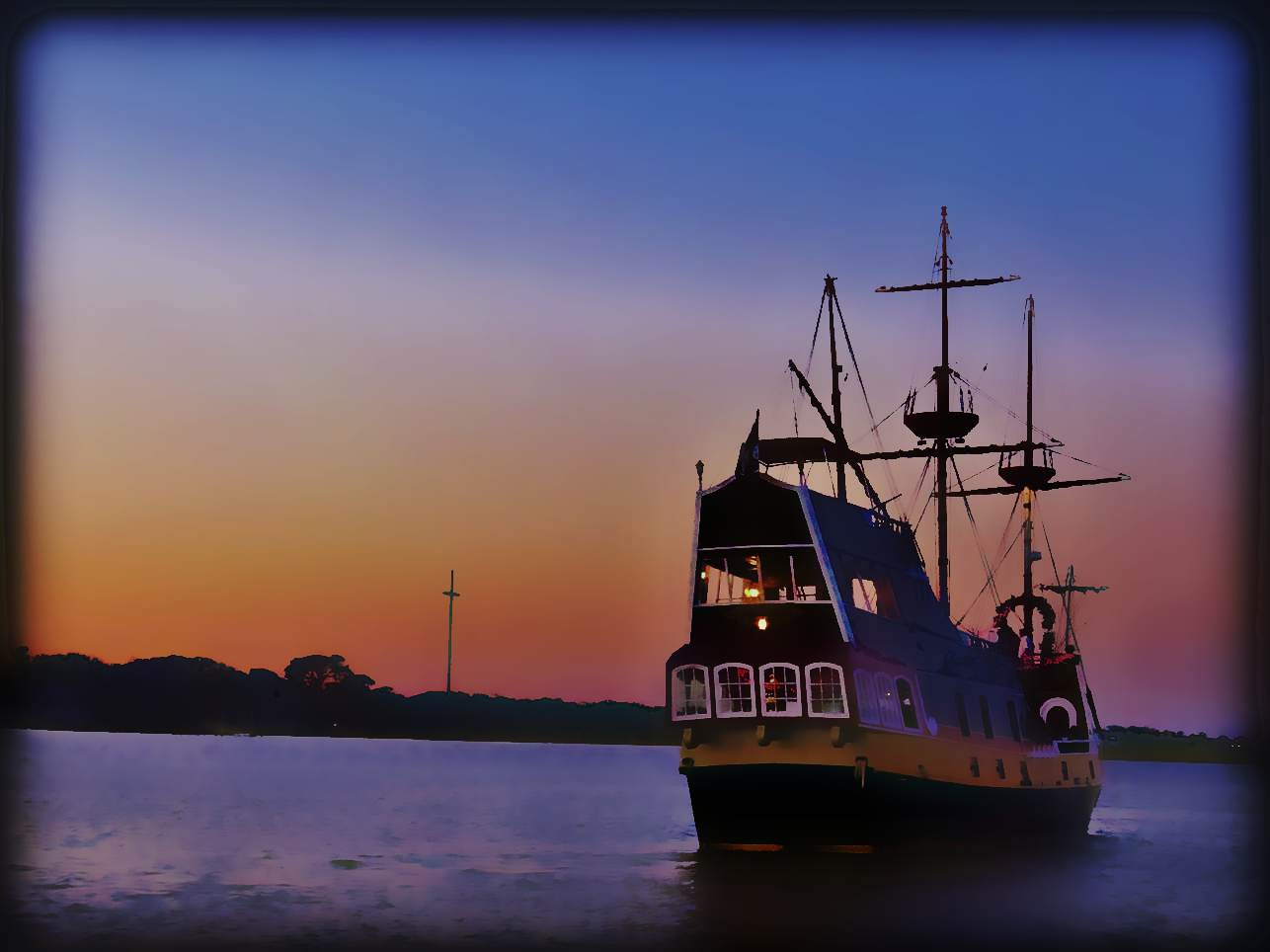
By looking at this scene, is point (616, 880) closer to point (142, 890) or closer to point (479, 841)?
point (142, 890)

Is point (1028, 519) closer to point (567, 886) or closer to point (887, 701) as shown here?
point (887, 701)

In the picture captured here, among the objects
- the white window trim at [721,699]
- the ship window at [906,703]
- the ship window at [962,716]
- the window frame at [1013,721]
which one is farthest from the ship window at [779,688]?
the window frame at [1013,721]

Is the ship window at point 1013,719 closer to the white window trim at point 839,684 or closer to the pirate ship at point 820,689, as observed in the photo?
the pirate ship at point 820,689

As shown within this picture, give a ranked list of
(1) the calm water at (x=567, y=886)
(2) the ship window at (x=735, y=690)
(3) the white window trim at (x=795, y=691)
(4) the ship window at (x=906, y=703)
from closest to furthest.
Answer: (1) the calm water at (x=567, y=886)
(3) the white window trim at (x=795, y=691)
(2) the ship window at (x=735, y=690)
(4) the ship window at (x=906, y=703)

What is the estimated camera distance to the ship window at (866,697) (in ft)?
122

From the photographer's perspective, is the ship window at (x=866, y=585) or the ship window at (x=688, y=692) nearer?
the ship window at (x=688, y=692)

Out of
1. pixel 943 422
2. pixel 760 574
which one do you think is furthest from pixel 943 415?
pixel 760 574

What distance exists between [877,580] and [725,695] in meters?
6.66

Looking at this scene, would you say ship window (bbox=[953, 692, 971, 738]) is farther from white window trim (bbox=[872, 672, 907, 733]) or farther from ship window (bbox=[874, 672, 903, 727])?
ship window (bbox=[874, 672, 903, 727])

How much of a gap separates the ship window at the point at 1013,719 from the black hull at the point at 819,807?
7.47m

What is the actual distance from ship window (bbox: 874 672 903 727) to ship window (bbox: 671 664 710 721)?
4931mm

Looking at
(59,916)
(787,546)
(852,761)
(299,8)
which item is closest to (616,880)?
(852,761)

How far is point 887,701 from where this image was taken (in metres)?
38.7

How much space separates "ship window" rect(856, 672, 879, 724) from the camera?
3728cm
